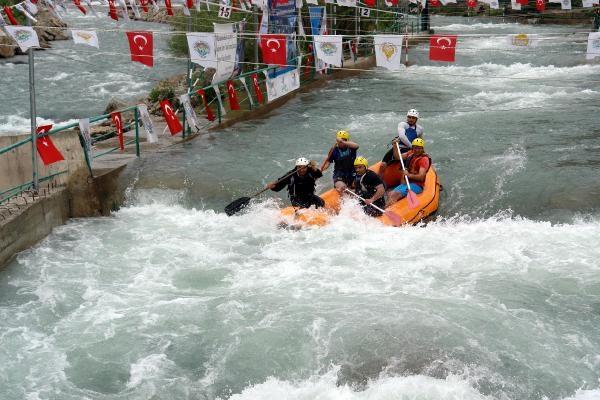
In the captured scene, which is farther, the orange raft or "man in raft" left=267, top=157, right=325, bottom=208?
"man in raft" left=267, top=157, right=325, bottom=208

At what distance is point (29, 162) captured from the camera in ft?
38.3

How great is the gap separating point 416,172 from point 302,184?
197cm

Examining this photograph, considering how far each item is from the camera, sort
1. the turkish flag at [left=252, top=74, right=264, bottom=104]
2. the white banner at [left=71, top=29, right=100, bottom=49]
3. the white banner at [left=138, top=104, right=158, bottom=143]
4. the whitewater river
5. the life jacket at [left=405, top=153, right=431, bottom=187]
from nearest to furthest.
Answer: the whitewater river < the life jacket at [left=405, top=153, right=431, bottom=187] < the white banner at [left=71, top=29, right=100, bottom=49] < the white banner at [left=138, top=104, right=158, bottom=143] < the turkish flag at [left=252, top=74, right=264, bottom=104]

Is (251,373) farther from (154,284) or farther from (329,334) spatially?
(154,284)

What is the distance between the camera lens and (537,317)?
27.6 ft

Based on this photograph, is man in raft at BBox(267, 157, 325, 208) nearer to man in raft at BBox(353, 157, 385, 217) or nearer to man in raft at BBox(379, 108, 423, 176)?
man in raft at BBox(353, 157, 385, 217)

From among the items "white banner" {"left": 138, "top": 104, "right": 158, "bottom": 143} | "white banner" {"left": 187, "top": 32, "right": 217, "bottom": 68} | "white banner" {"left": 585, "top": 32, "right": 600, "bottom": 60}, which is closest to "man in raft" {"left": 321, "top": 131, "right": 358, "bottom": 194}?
"white banner" {"left": 187, "top": 32, "right": 217, "bottom": 68}

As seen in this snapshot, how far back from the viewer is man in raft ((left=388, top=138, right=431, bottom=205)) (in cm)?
1169

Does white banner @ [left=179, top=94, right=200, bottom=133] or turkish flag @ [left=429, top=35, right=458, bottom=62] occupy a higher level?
turkish flag @ [left=429, top=35, right=458, bottom=62]

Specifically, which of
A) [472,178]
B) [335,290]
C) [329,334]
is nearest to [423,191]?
[472,178]

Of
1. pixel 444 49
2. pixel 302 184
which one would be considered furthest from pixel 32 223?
pixel 444 49

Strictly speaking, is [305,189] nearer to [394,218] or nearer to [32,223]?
[394,218]

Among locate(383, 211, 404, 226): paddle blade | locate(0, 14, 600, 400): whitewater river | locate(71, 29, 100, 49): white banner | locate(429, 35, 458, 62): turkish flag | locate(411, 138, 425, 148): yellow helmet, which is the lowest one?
locate(0, 14, 600, 400): whitewater river

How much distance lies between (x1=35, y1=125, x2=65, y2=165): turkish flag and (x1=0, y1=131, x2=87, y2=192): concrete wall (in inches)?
20.9
